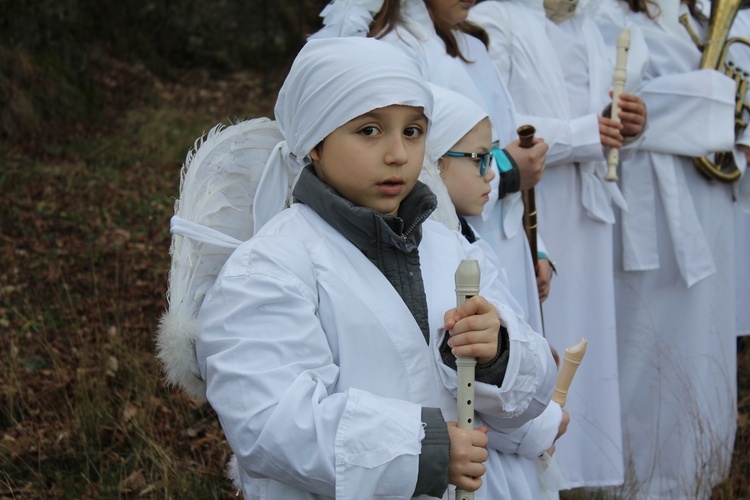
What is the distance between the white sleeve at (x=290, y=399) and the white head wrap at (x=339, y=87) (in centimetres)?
31

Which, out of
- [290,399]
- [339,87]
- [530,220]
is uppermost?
[339,87]

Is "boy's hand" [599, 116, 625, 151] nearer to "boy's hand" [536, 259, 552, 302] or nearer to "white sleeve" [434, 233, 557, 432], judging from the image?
"boy's hand" [536, 259, 552, 302]

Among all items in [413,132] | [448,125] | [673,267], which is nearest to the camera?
[413,132]

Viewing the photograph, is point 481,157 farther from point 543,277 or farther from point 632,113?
point 632,113

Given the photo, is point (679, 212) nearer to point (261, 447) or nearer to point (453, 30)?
point (453, 30)

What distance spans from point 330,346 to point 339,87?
569 mm

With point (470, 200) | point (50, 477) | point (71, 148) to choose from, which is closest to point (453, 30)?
point (470, 200)

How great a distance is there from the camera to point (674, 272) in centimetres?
428

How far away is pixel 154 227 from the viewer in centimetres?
753

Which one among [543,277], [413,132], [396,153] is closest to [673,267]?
[543,277]

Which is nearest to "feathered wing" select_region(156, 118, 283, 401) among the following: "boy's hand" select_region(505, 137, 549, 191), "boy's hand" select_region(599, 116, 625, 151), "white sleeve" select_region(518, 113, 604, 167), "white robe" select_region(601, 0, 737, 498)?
"boy's hand" select_region(505, 137, 549, 191)

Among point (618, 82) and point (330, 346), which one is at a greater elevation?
point (330, 346)

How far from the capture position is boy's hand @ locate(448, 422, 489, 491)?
187cm

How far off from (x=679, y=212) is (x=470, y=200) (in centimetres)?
172
